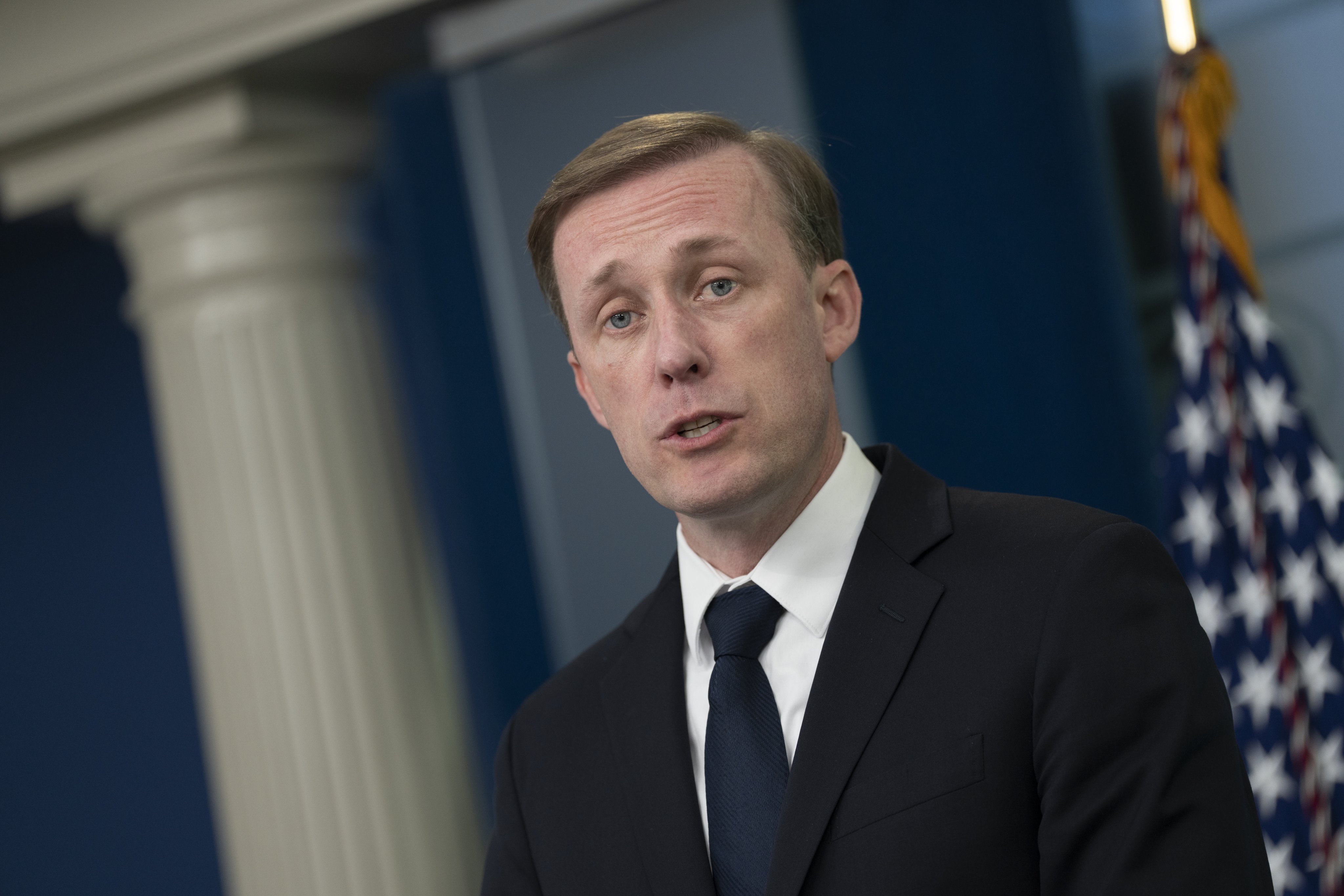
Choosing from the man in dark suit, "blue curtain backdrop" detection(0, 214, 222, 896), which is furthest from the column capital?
the man in dark suit

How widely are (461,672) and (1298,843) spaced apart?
1820mm

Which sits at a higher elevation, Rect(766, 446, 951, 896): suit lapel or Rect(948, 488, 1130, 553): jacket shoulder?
Rect(948, 488, 1130, 553): jacket shoulder

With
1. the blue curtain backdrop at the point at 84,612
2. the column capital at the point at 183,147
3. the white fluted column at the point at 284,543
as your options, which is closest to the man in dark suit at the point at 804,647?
the white fluted column at the point at 284,543

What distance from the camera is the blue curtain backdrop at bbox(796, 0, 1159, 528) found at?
2.30 m

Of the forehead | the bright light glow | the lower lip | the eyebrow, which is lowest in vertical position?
the lower lip

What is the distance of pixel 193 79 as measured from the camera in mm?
2682

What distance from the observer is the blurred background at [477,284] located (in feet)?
7.59

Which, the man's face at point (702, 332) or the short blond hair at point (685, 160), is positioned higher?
the short blond hair at point (685, 160)

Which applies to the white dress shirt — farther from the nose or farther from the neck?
the nose

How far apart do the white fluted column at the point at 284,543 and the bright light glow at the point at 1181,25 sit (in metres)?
1.75

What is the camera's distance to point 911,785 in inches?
41.4

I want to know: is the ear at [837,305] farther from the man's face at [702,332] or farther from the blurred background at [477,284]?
the blurred background at [477,284]

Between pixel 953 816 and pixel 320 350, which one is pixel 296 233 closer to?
pixel 320 350

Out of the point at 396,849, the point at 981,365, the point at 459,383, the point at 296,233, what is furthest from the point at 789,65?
the point at 396,849
